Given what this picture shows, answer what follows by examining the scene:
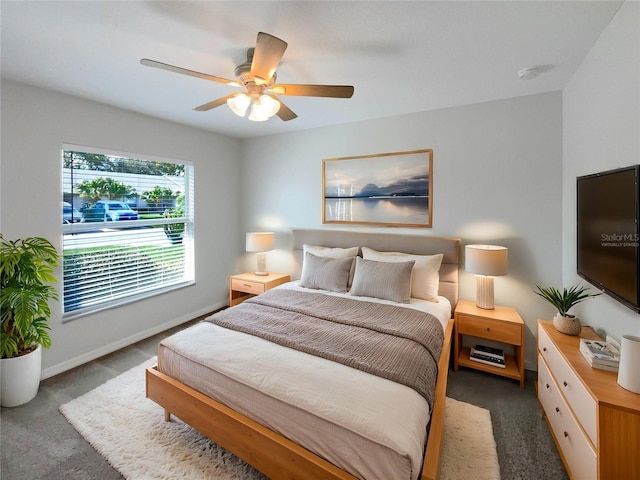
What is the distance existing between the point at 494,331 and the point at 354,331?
4.48ft

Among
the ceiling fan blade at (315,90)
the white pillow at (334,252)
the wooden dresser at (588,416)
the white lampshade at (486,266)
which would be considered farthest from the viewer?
the white pillow at (334,252)

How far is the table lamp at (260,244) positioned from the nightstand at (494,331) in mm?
2384

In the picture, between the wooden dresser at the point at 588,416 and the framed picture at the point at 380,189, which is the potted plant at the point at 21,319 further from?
the wooden dresser at the point at 588,416

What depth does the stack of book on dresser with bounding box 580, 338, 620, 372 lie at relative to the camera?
141 centimetres

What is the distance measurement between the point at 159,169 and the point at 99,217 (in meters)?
0.89

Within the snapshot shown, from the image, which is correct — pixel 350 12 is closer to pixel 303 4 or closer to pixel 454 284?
pixel 303 4

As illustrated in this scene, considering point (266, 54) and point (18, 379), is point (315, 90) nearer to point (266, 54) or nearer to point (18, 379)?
point (266, 54)

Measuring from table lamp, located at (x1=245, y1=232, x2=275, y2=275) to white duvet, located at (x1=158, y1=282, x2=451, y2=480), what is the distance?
1942 mm

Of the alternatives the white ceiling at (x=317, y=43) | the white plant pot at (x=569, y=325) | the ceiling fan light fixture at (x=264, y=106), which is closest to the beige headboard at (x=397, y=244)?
the white plant pot at (x=569, y=325)

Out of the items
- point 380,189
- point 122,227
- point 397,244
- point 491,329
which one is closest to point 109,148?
point 122,227

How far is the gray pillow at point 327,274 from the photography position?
3018 mm

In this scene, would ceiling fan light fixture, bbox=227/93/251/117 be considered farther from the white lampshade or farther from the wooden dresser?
the wooden dresser

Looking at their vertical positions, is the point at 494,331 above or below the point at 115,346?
above

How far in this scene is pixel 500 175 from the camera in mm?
2807
